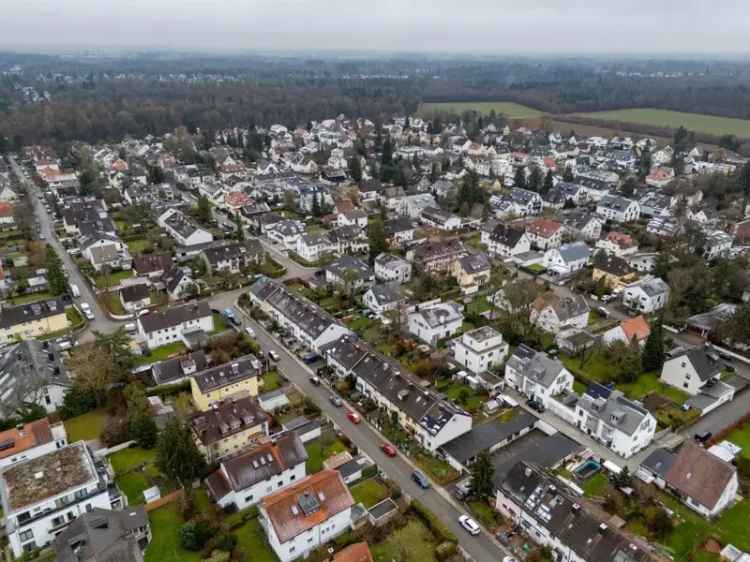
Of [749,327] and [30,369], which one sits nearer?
[30,369]

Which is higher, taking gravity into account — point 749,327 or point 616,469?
point 749,327

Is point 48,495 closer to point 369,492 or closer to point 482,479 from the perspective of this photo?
point 369,492

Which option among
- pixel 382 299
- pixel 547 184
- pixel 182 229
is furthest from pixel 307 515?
pixel 547 184

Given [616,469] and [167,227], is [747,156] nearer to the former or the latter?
[616,469]

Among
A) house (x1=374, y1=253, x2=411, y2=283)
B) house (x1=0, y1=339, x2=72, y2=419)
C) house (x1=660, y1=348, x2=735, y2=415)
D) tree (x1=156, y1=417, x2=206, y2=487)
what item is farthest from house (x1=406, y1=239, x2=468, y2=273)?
house (x1=0, y1=339, x2=72, y2=419)

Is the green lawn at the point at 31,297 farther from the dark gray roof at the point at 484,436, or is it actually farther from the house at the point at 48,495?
the dark gray roof at the point at 484,436

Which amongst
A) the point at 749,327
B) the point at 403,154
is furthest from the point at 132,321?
the point at 403,154

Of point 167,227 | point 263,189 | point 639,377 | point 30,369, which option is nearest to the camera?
point 30,369
